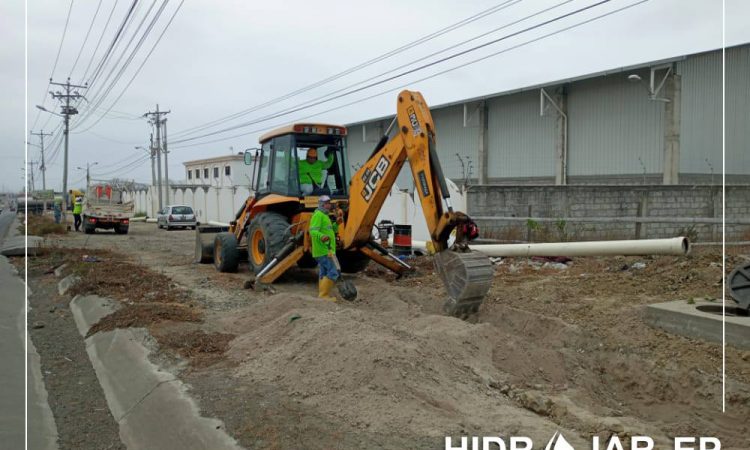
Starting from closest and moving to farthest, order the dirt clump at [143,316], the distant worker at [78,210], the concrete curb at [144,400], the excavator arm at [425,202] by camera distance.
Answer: the concrete curb at [144,400]
the excavator arm at [425,202]
the dirt clump at [143,316]
the distant worker at [78,210]

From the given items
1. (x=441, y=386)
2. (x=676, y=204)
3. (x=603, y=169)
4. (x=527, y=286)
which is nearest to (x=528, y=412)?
(x=441, y=386)

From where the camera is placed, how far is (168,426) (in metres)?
5.22

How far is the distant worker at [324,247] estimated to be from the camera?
9469 mm

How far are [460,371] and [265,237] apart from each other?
6416mm

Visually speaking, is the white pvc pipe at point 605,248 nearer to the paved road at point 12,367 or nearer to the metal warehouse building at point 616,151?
the metal warehouse building at point 616,151

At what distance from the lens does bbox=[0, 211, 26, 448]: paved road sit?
227 inches

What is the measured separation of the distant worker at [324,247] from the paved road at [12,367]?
419 centimetres

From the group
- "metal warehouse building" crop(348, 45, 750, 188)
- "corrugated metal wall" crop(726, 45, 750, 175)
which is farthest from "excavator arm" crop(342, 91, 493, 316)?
"corrugated metal wall" crop(726, 45, 750, 175)

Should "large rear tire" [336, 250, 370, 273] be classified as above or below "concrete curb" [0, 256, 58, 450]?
above

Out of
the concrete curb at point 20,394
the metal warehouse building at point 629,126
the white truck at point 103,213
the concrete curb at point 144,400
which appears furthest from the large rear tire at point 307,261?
the white truck at point 103,213

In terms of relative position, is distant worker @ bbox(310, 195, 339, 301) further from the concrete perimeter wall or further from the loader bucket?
the concrete perimeter wall

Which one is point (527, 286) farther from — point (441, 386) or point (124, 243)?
point (124, 243)

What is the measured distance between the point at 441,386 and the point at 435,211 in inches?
129

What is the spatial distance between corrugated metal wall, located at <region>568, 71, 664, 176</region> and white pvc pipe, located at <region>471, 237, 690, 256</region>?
12390 mm
